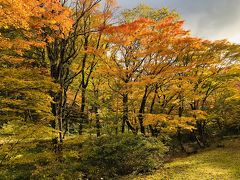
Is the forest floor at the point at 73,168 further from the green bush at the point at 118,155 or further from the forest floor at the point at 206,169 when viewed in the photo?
the green bush at the point at 118,155

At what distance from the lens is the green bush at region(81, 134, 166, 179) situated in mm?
15586

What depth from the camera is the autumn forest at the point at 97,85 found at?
Result: 12836mm

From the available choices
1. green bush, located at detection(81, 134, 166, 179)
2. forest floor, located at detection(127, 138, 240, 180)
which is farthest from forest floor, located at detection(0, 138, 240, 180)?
green bush, located at detection(81, 134, 166, 179)

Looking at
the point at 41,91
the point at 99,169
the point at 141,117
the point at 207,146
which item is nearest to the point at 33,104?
the point at 41,91

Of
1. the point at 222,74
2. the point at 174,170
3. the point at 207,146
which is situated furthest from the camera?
the point at 207,146

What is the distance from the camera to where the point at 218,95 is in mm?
28938

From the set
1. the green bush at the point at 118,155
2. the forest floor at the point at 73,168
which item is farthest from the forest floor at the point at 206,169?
the green bush at the point at 118,155

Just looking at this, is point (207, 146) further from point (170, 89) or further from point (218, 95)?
point (170, 89)

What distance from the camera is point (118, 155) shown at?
51.4 feet

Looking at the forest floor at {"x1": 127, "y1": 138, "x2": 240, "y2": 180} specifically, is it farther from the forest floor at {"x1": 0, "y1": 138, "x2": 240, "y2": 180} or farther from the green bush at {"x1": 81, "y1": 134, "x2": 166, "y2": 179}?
the green bush at {"x1": 81, "y1": 134, "x2": 166, "y2": 179}

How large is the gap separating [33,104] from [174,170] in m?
9.20

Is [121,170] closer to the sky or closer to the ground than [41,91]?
closer to the ground

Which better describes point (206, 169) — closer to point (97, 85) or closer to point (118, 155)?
point (118, 155)

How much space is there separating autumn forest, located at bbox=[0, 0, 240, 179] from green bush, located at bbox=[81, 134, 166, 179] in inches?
2.3
